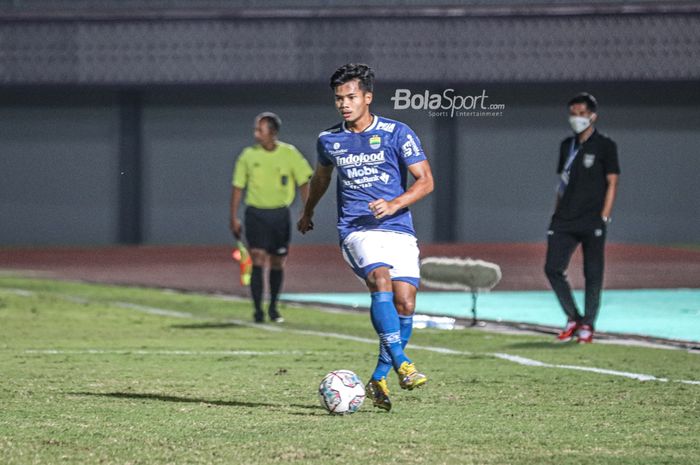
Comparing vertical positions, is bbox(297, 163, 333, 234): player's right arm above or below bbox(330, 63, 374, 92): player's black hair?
below

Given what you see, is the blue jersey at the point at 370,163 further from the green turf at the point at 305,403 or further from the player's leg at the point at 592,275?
the player's leg at the point at 592,275

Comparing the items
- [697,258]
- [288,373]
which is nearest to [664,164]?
[697,258]

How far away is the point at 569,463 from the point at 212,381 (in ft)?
12.6

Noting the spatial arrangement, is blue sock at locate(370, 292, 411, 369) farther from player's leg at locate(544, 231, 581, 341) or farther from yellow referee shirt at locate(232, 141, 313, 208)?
yellow referee shirt at locate(232, 141, 313, 208)

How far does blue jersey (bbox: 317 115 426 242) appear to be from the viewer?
8539 millimetres

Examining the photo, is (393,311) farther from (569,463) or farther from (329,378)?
(569,463)

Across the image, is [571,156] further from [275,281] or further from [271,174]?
[275,281]

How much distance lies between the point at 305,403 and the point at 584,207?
507 centimetres

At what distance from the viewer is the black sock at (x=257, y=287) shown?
49.4 ft

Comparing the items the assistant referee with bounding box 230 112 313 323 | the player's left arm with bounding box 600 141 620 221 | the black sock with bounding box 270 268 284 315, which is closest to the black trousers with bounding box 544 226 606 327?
the player's left arm with bounding box 600 141 620 221

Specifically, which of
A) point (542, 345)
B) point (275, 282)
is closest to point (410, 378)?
point (542, 345)

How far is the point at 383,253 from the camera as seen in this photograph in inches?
335

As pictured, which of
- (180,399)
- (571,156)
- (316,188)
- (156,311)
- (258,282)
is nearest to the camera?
(180,399)

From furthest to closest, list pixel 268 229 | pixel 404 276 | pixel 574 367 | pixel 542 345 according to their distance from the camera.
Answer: pixel 268 229 < pixel 542 345 < pixel 574 367 < pixel 404 276
